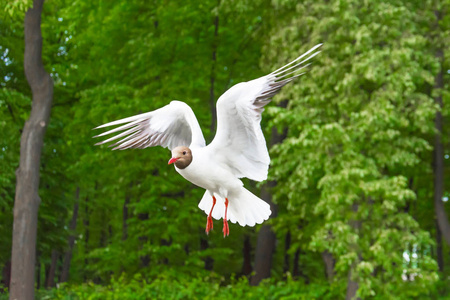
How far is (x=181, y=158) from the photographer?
349cm

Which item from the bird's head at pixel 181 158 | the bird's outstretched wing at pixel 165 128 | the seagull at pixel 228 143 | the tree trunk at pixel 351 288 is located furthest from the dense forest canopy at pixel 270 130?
the bird's head at pixel 181 158

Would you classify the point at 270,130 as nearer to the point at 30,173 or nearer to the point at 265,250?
the point at 265,250

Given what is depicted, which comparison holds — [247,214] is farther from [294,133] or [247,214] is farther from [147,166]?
[147,166]

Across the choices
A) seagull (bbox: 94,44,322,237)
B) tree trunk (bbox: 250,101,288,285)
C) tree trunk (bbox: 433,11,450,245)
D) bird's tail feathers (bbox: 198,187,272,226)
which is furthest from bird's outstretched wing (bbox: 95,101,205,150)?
tree trunk (bbox: 250,101,288,285)

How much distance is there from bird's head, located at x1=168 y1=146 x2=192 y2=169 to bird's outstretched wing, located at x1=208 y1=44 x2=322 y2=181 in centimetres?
47

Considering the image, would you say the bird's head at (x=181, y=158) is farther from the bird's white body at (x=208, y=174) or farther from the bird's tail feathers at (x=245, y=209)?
the bird's tail feathers at (x=245, y=209)

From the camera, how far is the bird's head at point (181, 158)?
3467mm

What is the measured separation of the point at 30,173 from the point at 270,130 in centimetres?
548

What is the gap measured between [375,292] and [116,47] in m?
9.21

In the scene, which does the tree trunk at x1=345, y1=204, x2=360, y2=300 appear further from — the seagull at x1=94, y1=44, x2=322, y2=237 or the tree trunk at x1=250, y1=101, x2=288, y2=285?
the seagull at x1=94, y1=44, x2=322, y2=237

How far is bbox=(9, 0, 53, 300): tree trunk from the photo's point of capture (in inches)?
507

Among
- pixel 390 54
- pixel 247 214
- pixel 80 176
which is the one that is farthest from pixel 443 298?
pixel 247 214

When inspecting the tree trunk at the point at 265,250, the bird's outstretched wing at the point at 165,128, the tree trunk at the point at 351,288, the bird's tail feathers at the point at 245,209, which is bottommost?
the bird's tail feathers at the point at 245,209

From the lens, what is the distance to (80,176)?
60.8ft
